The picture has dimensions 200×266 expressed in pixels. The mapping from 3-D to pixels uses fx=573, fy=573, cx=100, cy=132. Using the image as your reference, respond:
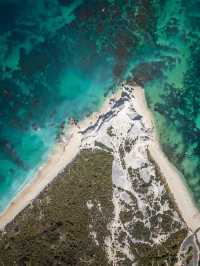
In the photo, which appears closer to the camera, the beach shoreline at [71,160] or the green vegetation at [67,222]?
the green vegetation at [67,222]

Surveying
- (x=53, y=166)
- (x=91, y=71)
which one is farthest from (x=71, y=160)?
(x=91, y=71)

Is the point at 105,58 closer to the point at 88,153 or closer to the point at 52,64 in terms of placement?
the point at 52,64

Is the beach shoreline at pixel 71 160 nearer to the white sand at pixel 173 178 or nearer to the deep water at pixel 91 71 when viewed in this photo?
the white sand at pixel 173 178

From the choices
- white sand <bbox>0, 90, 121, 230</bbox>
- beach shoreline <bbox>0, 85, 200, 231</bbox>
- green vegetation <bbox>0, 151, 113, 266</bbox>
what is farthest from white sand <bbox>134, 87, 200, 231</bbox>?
green vegetation <bbox>0, 151, 113, 266</bbox>

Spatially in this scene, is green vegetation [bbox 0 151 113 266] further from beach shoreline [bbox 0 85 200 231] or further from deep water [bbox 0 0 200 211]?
deep water [bbox 0 0 200 211]

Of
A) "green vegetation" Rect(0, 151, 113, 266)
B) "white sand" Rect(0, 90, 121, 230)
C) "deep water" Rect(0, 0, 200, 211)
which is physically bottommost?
"green vegetation" Rect(0, 151, 113, 266)

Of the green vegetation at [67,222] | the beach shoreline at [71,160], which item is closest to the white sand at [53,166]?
the beach shoreline at [71,160]

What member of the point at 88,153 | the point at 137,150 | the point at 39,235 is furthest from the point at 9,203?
the point at 137,150
